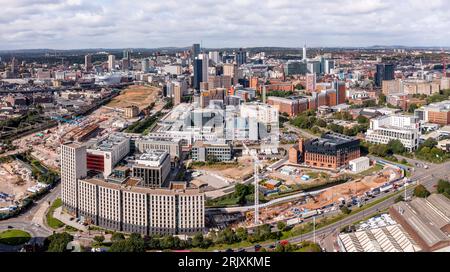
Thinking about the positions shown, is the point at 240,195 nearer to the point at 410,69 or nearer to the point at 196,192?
the point at 196,192

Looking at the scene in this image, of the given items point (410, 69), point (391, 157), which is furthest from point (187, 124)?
point (410, 69)

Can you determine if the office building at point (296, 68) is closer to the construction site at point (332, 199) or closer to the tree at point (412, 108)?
the tree at point (412, 108)

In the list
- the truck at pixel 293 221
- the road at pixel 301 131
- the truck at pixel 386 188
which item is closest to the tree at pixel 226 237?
the truck at pixel 293 221

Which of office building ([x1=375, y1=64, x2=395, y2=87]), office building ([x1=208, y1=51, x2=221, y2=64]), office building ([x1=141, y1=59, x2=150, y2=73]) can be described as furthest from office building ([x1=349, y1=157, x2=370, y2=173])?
office building ([x1=141, y1=59, x2=150, y2=73])

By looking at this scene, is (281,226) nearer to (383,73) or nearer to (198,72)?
(383,73)

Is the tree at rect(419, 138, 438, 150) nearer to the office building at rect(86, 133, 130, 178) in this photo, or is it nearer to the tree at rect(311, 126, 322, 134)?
the tree at rect(311, 126, 322, 134)

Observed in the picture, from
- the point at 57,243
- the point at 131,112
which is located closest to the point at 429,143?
the point at 57,243
